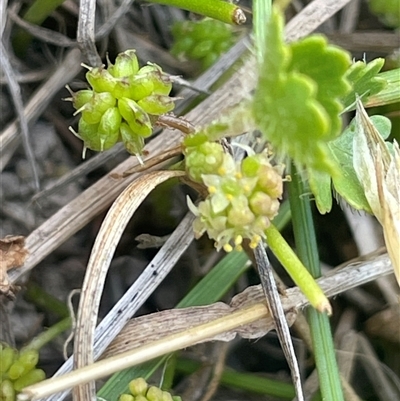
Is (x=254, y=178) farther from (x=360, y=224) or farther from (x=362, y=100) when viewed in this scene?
(x=360, y=224)

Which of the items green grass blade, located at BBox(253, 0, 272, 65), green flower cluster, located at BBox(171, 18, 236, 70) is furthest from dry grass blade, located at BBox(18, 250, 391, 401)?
green flower cluster, located at BBox(171, 18, 236, 70)

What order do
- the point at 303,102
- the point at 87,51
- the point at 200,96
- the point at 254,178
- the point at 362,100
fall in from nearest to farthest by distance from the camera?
the point at 303,102 → the point at 254,178 → the point at 362,100 → the point at 87,51 → the point at 200,96

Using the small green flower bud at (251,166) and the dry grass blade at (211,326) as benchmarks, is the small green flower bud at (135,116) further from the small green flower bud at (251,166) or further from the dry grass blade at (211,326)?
the dry grass blade at (211,326)

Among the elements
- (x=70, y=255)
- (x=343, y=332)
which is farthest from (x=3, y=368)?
(x=343, y=332)

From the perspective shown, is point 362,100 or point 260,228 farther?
point 362,100

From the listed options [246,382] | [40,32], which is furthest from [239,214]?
[40,32]
